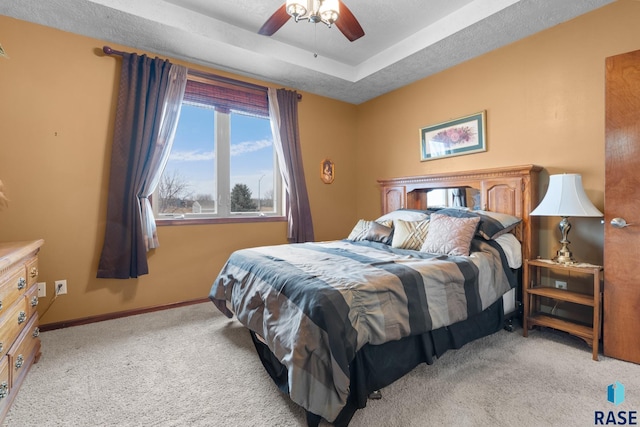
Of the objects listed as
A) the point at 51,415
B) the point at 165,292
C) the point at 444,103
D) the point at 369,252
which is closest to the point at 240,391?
the point at 51,415

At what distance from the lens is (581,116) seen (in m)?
2.45

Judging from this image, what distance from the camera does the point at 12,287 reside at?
1.67 metres

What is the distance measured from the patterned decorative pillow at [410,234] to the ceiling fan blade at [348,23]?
166 cm

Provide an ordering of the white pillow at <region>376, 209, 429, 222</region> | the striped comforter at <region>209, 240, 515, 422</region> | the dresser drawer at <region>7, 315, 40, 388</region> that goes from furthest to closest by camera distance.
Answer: the white pillow at <region>376, 209, 429, 222</region>, the dresser drawer at <region>7, 315, 40, 388</region>, the striped comforter at <region>209, 240, 515, 422</region>

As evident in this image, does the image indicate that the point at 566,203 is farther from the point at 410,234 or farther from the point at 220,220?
the point at 220,220

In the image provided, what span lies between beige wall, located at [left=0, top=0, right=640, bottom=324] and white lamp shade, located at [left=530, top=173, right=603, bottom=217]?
1.04 feet

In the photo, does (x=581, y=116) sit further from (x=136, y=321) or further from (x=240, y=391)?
(x=136, y=321)

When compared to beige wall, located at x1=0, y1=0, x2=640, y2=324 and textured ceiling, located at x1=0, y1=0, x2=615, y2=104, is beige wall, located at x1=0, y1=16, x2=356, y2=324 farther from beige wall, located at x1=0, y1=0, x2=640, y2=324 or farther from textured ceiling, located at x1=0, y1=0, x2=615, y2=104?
textured ceiling, located at x1=0, y1=0, x2=615, y2=104

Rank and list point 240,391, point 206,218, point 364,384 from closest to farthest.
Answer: point 364,384 < point 240,391 < point 206,218

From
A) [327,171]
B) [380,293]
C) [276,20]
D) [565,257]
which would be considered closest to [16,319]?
[380,293]

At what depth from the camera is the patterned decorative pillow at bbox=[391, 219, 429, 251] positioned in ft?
8.83

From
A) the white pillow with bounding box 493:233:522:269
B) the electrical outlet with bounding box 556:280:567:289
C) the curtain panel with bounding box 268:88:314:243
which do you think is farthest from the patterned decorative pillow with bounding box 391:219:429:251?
the curtain panel with bounding box 268:88:314:243

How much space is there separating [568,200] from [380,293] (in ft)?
5.52

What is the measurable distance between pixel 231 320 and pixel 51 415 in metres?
1.40
